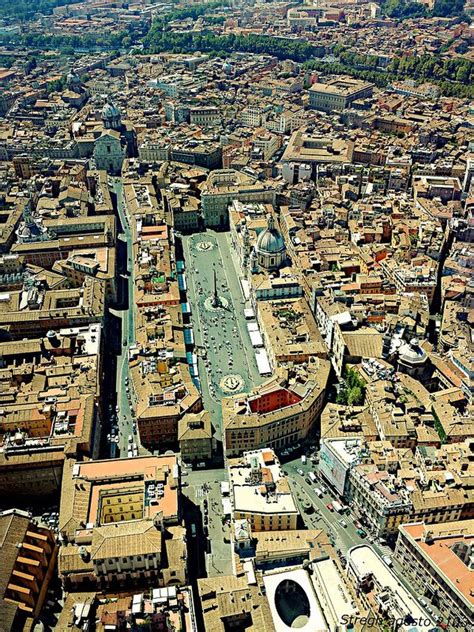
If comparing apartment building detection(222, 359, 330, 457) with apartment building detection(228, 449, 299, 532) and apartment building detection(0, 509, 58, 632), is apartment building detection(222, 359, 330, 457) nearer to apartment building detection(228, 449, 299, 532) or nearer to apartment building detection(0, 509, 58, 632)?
apartment building detection(228, 449, 299, 532)

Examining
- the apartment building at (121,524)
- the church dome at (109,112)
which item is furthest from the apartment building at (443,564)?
the church dome at (109,112)

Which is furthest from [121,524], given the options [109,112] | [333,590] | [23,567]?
[109,112]

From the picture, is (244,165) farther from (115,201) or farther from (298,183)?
(115,201)

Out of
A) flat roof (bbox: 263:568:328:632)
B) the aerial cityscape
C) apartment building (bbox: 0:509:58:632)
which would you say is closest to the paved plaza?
the aerial cityscape

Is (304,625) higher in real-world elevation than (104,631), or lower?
lower

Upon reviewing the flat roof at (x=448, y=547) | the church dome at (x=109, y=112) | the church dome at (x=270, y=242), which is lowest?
the flat roof at (x=448, y=547)

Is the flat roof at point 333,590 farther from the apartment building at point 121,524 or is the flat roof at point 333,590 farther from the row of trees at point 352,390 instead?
the row of trees at point 352,390

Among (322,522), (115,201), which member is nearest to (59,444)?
(322,522)
